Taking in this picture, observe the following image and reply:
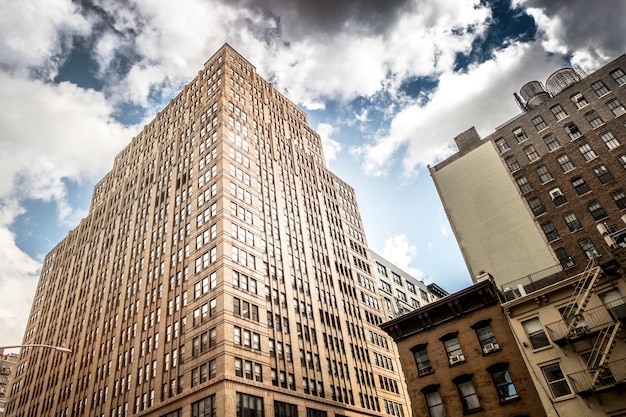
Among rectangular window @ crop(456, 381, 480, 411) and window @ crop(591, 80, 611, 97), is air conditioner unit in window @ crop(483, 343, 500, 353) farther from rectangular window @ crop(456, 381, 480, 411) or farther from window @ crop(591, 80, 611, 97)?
window @ crop(591, 80, 611, 97)

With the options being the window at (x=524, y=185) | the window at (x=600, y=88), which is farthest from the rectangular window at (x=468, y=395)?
the window at (x=600, y=88)

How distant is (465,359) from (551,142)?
27.4 m

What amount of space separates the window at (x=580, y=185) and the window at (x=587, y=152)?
2478 millimetres

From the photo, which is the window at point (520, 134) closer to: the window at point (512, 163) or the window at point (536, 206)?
the window at point (512, 163)

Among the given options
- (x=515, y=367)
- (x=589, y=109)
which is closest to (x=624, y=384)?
(x=515, y=367)

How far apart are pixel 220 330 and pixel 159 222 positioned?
29119 mm

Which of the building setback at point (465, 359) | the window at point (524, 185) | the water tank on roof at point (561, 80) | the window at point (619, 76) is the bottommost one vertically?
the building setback at point (465, 359)

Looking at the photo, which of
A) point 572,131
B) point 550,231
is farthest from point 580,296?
point 572,131

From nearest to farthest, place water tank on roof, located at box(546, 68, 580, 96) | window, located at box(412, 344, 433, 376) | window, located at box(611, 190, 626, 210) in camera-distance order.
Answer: window, located at box(412, 344, 433, 376) < window, located at box(611, 190, 626, 210) < water tank on roof, located at box(546, 68, 580, 96)

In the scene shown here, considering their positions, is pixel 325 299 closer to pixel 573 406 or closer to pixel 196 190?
pixel 196 190

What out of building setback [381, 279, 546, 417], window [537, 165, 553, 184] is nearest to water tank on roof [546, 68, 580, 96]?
window [537, 165, 553, 184]

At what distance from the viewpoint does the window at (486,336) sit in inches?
1257

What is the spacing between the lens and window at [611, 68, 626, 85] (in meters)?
45.4

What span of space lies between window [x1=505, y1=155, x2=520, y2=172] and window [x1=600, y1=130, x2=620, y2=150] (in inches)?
327
